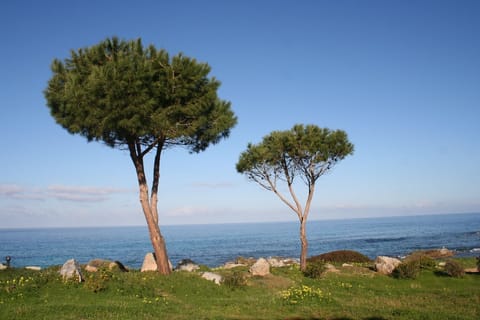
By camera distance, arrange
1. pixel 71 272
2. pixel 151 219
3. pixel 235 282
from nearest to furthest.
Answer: pixel 71 272 → pixel 235 282 → pixel 151 219

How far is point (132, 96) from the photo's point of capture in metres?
19.2

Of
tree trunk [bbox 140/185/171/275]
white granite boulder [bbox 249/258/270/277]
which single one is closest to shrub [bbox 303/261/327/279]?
white granite boulder [bbox 249/258/270/277]

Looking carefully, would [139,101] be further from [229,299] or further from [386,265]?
[386,265]

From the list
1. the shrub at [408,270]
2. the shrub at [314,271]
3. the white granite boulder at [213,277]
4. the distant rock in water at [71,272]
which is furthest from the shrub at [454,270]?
the distant rock in water at [71,272]

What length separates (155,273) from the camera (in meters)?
21.7

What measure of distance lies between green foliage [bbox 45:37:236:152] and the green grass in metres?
7.74

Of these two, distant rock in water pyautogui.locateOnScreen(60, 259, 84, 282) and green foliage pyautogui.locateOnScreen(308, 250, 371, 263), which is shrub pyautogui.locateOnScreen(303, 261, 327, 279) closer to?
distant rock in water pyautogui.locateOnScreen(60, 259, 84, 282)

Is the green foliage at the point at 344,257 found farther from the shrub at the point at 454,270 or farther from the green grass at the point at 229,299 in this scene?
the green grass at the point at 229,299

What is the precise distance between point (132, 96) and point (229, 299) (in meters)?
10.7

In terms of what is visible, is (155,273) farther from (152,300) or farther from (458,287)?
(458,287)

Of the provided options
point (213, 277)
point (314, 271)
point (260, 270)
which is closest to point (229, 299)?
point (213, 277)

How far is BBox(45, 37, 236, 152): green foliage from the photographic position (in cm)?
1900

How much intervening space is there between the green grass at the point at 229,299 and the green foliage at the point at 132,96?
7737 mm

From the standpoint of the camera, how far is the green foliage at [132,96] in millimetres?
19000
